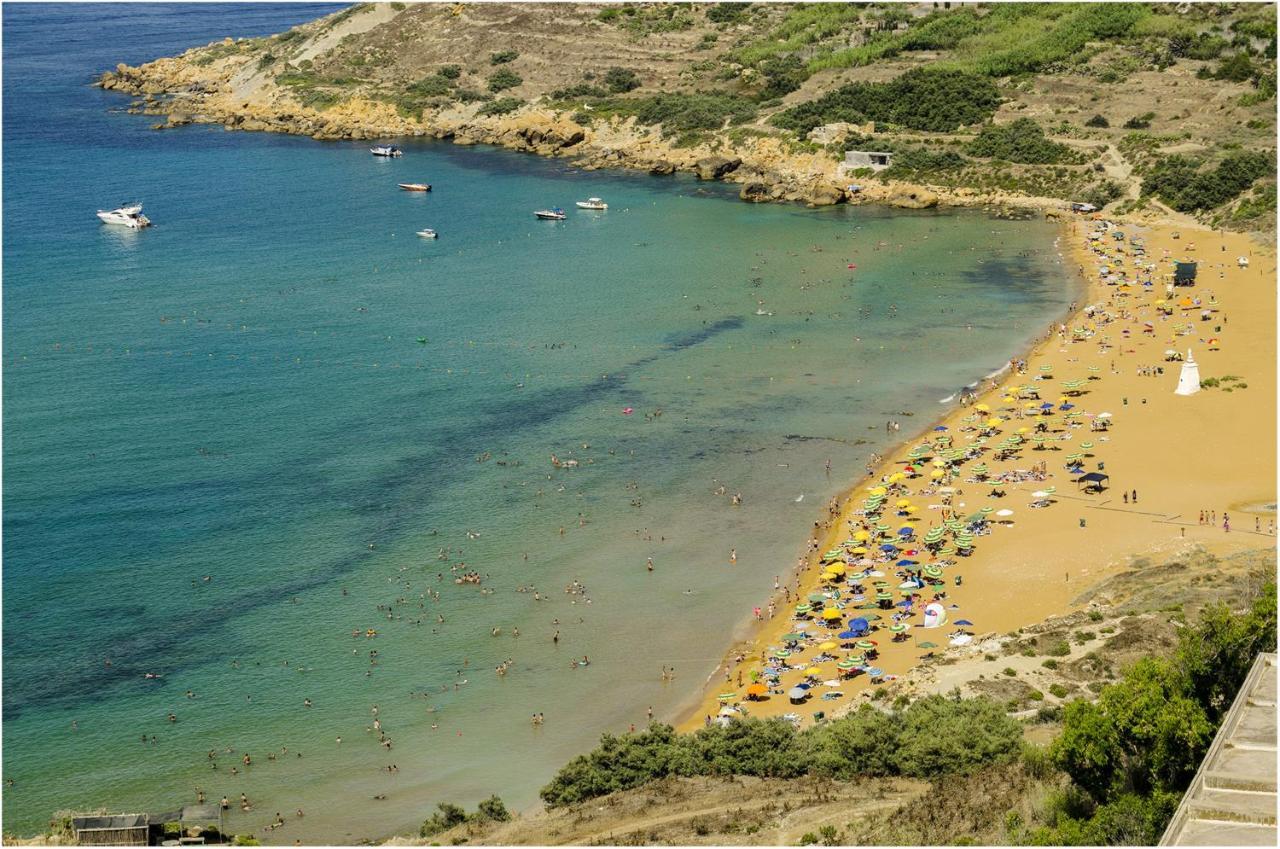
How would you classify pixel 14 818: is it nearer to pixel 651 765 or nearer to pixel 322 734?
pixel 322 734

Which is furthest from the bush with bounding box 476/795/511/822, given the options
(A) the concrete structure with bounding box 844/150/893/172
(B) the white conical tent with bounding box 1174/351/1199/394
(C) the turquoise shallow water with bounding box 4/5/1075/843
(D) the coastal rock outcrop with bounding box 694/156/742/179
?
(D) the coastal rock outcrop with bounding box 694/156/742/179

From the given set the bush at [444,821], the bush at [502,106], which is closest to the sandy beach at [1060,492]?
the bush at [444,821]

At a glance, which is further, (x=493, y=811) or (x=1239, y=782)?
(x=493, y=811)

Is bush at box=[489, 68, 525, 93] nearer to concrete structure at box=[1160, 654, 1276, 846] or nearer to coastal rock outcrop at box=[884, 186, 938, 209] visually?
coastal rock outcrop at box=[884, 186, 938, 209]

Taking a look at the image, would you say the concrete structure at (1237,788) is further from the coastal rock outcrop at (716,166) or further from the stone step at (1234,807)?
the coastal rock outcrop at (716,166)

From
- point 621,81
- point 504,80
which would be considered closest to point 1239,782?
point 621,81

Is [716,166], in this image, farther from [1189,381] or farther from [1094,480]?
[1094,480]

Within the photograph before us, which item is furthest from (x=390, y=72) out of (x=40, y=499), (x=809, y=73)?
(x=40, y=499)
